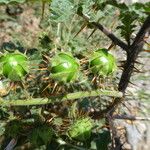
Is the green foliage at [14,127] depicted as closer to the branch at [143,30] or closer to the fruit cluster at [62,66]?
the fruit cluster at [62,66]

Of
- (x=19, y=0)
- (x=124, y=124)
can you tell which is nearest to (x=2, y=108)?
(x=19, y=0)

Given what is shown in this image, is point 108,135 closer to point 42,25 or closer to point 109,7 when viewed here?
point 109,7

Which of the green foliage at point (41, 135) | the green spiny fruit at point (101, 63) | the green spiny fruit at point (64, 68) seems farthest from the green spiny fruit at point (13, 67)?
the green foliage at point (41, 135)

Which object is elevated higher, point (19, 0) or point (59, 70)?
point (19, 0)

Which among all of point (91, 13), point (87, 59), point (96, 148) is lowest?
point (96, 148)

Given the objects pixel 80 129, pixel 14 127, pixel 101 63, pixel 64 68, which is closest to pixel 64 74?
pixel 64 68
